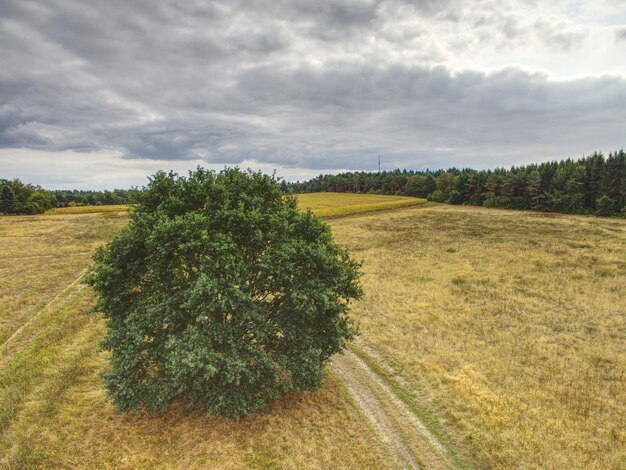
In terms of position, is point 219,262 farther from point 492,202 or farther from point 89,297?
point 492,202

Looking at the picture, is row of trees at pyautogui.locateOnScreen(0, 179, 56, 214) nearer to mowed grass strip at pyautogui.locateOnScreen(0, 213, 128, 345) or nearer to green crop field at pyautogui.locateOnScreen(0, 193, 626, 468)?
mowed grass strip at pyautogui.locateOnScreen(0, 213, 128, 345)

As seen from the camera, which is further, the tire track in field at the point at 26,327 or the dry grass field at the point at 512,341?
the tire track in field at the point at 26,327

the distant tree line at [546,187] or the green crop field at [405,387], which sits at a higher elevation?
the distant tree line at [546,187]

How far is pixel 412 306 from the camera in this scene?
30.8m

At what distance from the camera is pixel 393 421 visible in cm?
1636

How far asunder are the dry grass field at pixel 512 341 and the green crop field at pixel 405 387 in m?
0.10

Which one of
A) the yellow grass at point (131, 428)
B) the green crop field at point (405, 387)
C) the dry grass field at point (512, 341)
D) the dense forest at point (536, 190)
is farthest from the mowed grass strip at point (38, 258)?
the dry grass field at point (512, 341)

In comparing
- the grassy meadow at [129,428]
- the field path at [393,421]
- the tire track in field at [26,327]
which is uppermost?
the tire track in field at [26,327]

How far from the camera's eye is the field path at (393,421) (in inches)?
561

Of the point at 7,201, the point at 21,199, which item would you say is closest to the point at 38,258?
the point at 7,201

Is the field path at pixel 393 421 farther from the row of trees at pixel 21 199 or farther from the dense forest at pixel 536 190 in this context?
the row of trees at pixel 21 199

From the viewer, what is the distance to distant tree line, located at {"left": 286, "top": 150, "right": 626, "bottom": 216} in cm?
9150

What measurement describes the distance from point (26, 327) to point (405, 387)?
2643 centimetres

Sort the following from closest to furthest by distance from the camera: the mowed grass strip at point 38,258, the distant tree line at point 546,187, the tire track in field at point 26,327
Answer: the tire track in field at point 26,327 < the mowed grass strip at point 38,258 < the distant tree line at point 546,187
